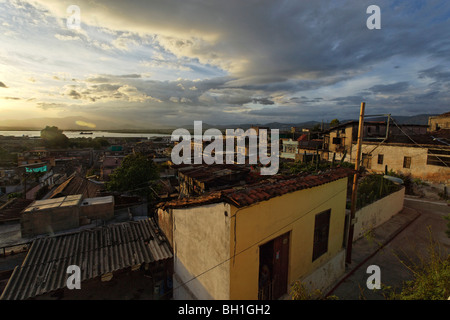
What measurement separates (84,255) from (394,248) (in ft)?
41.0

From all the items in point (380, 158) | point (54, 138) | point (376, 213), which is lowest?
point (376, 213)

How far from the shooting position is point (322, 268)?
6699 millimetres

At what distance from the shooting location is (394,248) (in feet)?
31.7

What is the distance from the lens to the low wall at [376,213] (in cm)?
1042

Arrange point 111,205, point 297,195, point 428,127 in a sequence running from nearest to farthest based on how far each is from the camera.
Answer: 1. point 297,195
2. point 111,205
3. point 428,127

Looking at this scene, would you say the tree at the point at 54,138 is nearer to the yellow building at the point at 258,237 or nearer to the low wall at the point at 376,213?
the yellow building at the point at 258,237

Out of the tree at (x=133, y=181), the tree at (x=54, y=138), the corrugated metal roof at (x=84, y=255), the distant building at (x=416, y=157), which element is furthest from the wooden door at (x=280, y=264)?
the tree at (x=54, y=138)

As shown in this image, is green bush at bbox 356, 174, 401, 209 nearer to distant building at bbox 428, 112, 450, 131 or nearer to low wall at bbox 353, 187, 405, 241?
low wall at bbox 353, 187, 405, 241

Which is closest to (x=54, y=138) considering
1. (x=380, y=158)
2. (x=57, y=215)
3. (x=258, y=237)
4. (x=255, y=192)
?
(x=57, y=215)

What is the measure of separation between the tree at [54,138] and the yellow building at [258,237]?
90.1 metres

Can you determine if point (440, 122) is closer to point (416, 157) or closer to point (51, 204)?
point (416, 157)

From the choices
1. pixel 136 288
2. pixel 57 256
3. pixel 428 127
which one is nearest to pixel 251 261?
pixel 136 288

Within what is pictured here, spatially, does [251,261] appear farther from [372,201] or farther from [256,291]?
[372,201]

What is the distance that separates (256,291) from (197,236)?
1.74 meters
